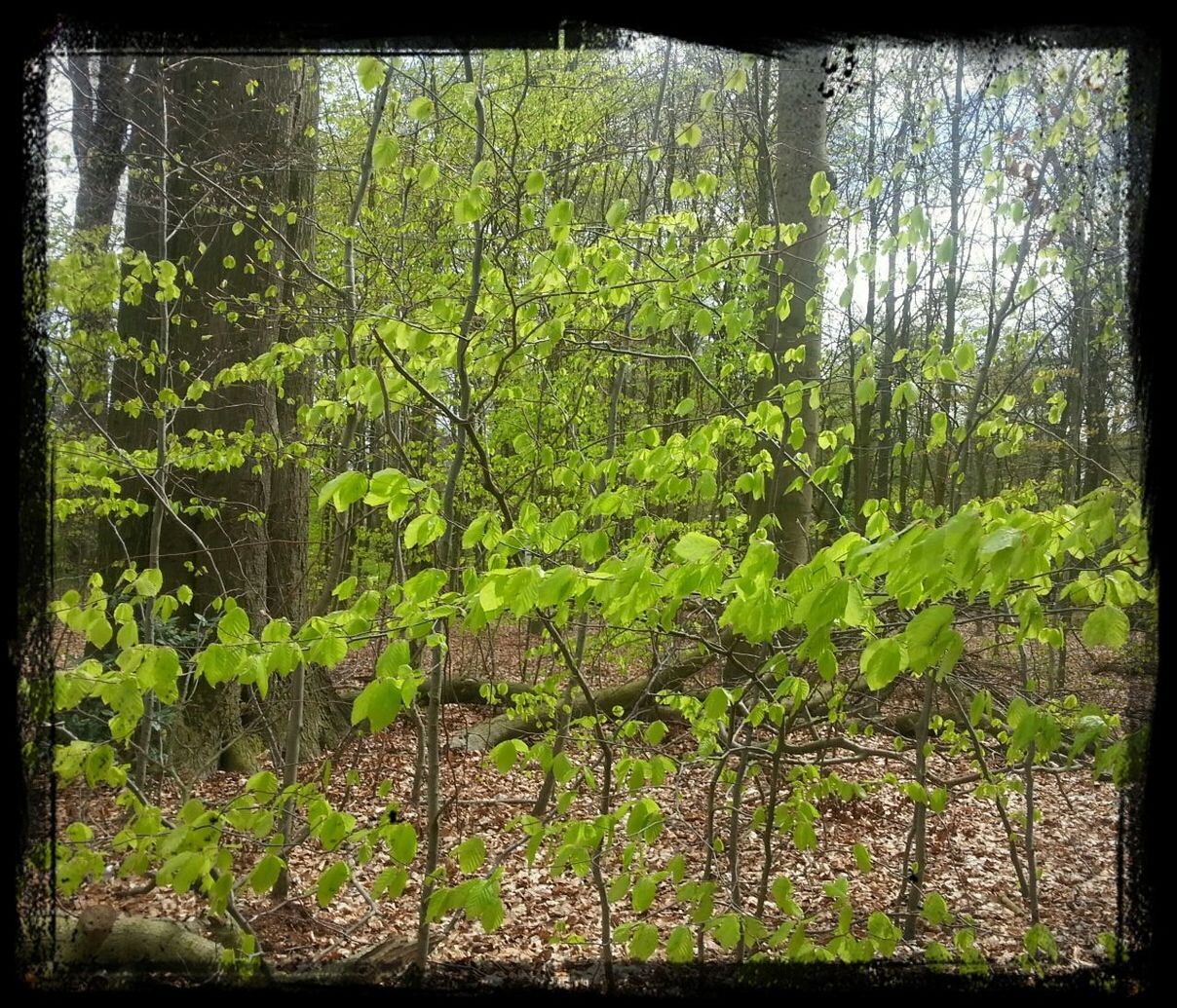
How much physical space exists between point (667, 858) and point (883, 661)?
13.0 ft

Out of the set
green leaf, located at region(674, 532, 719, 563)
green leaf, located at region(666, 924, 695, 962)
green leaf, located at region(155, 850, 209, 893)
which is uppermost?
green leaf, located at region(674, 532, 719, 563)

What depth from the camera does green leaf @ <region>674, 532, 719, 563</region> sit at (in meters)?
1.36

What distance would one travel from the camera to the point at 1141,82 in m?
0.78

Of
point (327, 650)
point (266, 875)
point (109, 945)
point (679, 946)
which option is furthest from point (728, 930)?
point (109, 945)

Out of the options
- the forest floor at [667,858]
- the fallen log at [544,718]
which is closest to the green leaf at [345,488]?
the forest floor at [667,858]

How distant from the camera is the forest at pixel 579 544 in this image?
1.08 metres

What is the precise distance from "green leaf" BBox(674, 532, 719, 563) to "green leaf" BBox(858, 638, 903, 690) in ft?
1.21

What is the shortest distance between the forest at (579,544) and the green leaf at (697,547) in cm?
2

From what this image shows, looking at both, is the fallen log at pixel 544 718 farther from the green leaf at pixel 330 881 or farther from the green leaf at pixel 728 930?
the green leaf at pixel 330 881

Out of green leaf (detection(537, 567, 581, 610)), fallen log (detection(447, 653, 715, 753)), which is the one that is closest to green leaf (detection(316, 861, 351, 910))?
green leaf (detection(537, 567, 581, 610))

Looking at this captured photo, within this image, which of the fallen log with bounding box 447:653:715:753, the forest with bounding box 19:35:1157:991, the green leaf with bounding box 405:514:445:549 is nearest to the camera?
the forest with bounding box 19:35:1157:991

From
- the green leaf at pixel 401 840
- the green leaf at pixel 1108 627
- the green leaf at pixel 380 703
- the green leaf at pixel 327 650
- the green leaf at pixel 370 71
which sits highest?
the green leaf at pixel 370 71

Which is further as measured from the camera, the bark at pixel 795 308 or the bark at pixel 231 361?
the bark at pixel 231 361

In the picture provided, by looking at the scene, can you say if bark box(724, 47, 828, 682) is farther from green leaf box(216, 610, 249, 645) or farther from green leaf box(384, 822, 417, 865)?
green leaf box(216, 610, 249, 645)
